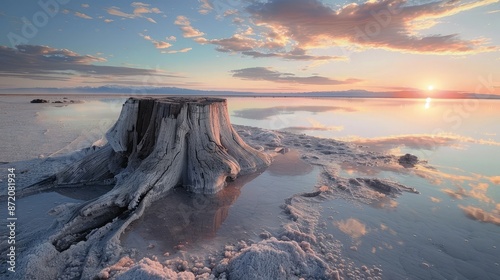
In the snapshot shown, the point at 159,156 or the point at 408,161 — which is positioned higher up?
the point at 159,156

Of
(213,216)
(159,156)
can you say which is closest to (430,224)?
(213,216)

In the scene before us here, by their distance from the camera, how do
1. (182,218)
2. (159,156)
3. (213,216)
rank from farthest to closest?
(159,156), (213,216), (182,218)

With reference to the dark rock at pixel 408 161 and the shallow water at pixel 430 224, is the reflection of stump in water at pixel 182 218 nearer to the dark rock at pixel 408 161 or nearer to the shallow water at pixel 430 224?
the shallow water at pixel 430 224

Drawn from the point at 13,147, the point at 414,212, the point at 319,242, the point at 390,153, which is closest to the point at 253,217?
the point at 319,242

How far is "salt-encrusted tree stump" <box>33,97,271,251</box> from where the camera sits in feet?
17.3

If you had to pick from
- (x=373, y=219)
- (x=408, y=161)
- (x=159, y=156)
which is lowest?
(x=373, y=219)

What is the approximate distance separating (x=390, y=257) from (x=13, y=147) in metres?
11.0

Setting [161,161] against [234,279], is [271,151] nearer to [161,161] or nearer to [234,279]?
[161,161]

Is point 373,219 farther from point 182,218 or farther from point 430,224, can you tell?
point 182,218

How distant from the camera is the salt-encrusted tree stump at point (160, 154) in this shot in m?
5.26

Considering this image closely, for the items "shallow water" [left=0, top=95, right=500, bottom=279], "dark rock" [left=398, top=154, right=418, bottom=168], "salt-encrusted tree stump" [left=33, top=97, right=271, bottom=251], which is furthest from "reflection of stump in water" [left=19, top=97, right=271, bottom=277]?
"dark rock" [left=398, top=154, right=418, bottom=168]

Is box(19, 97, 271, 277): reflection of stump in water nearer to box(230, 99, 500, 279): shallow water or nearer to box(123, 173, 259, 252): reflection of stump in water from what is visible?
box(123, 173, 259, 252): reflection of stump in water

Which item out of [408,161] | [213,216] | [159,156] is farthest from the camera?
[408,161]

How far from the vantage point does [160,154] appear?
5555mm
